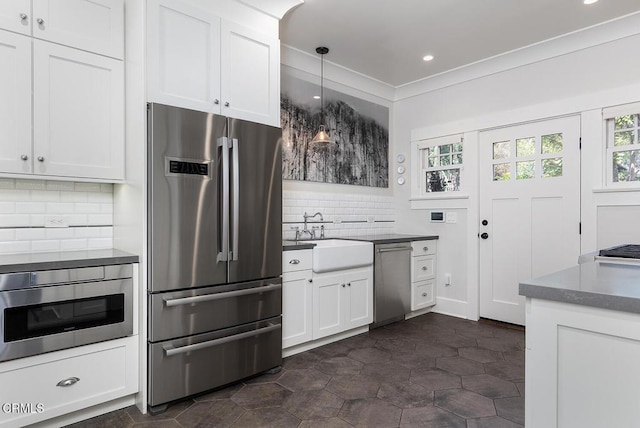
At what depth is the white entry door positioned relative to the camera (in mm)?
3494

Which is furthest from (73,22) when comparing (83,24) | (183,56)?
(183,56)

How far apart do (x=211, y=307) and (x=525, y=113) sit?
3481 mm

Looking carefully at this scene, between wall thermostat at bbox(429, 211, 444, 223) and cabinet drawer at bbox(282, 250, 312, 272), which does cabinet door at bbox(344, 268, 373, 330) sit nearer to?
cabinet drawer at bbox(282, 250, 312, 272)

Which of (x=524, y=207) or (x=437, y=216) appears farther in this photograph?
(x=437, y=216)

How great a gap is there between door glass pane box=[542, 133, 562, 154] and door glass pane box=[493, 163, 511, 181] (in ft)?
1.22

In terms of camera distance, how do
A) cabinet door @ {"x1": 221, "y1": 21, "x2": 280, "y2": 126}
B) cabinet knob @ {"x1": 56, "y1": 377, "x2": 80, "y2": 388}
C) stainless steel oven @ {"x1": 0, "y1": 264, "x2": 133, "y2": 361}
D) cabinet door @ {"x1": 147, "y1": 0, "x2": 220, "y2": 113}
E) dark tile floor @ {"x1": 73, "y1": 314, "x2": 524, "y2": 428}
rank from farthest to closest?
cabinet door @ {"x1": 221, "y1": 21, "x2": 280, "y2": 126}
cabinet door @ {"x1": 147, "y1": 0, "x2": 220, "y2": 113}
dark tile floor @ {"x1": 73, "y1": 314, "x2": 524, "y2": 428}
cabinet knob @ {"x1": 56, "y1": 377, "x2": 80, "y2": 388}
stainless steel oven @ {"x1": 0, "y1": 264, "x2": 133, "y2": 361}

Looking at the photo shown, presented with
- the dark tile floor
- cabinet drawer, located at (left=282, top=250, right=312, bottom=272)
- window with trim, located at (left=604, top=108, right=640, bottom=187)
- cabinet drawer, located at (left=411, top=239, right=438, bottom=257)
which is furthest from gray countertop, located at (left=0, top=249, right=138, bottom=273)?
window with trim, located at (left=604, top=108, right=640, bottom=187)

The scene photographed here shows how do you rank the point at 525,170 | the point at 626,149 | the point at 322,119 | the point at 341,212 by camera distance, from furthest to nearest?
the point at 341,212 < the point at 322,119 < the point at 525,170 < the point at 626,149

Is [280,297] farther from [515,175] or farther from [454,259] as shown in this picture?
[515,175]

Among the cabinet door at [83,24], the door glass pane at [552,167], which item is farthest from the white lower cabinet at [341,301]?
the cabinet door at [83,24]

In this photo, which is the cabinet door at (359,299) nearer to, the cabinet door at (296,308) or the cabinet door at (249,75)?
the cabinet door at (296,308)

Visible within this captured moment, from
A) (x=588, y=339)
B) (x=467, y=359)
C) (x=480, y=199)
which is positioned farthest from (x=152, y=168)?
(x=480, y=199)

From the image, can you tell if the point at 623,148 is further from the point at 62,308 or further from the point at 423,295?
the point at 62,308

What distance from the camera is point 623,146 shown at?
3.19 metres
